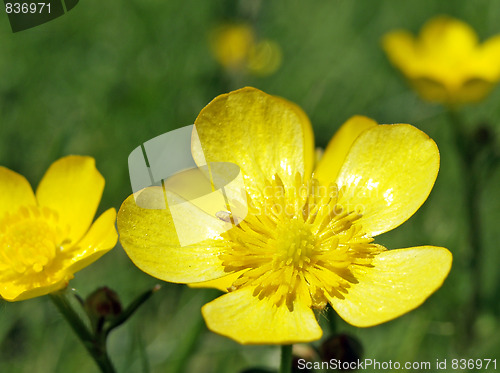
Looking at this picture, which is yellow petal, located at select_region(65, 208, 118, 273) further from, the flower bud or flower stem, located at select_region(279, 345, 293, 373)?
flower stem, located at select_region(279, 345, 293, 373)

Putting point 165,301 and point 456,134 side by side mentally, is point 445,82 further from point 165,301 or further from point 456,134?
point 165,301

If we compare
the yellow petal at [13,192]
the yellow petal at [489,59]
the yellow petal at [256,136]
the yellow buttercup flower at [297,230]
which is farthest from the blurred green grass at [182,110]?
the yellow petal at [256,136]

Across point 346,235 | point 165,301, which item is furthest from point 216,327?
point 165,301

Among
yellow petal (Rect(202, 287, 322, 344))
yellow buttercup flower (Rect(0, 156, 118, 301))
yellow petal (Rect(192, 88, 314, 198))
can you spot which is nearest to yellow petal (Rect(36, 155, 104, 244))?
yellow buttercup flower (Rect(0, 156, 118, 301))

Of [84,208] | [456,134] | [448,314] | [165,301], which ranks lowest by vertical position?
[448,314]

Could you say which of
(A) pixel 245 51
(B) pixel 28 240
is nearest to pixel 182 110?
(A) pixel 245 51

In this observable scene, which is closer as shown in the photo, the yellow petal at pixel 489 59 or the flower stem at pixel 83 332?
the flower stem at pixel 83 332

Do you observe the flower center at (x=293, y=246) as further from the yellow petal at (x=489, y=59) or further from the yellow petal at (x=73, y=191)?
the yellow petal at (x=489, y=59)
